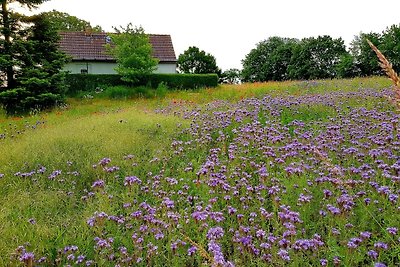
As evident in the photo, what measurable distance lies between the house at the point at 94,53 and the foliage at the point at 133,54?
25.2 ft

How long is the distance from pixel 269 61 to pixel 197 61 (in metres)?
10.6

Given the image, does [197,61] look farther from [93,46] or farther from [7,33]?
[7,33]

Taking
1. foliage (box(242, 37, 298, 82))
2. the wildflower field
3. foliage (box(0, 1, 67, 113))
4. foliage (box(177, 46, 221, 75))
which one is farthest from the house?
the wildflower field

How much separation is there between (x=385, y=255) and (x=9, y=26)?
18.9 m

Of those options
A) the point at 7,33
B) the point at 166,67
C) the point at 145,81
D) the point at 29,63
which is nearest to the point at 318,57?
the point at 166,67

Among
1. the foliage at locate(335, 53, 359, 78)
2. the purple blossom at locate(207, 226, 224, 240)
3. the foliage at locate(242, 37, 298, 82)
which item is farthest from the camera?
the foliage at locate(242, 37, 298, 82)

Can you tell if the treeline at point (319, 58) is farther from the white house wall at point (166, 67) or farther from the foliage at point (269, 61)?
the white house wall at point (166, 67)

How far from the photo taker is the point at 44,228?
3955mm

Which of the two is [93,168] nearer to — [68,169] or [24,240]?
[68,169]

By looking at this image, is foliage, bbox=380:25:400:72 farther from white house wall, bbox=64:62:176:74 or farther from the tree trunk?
the tree trunk

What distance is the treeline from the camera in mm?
32750

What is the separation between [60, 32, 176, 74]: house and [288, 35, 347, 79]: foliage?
15.9 meters

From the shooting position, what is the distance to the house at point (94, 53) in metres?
32.8

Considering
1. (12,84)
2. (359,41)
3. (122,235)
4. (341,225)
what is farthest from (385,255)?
(359,41)
